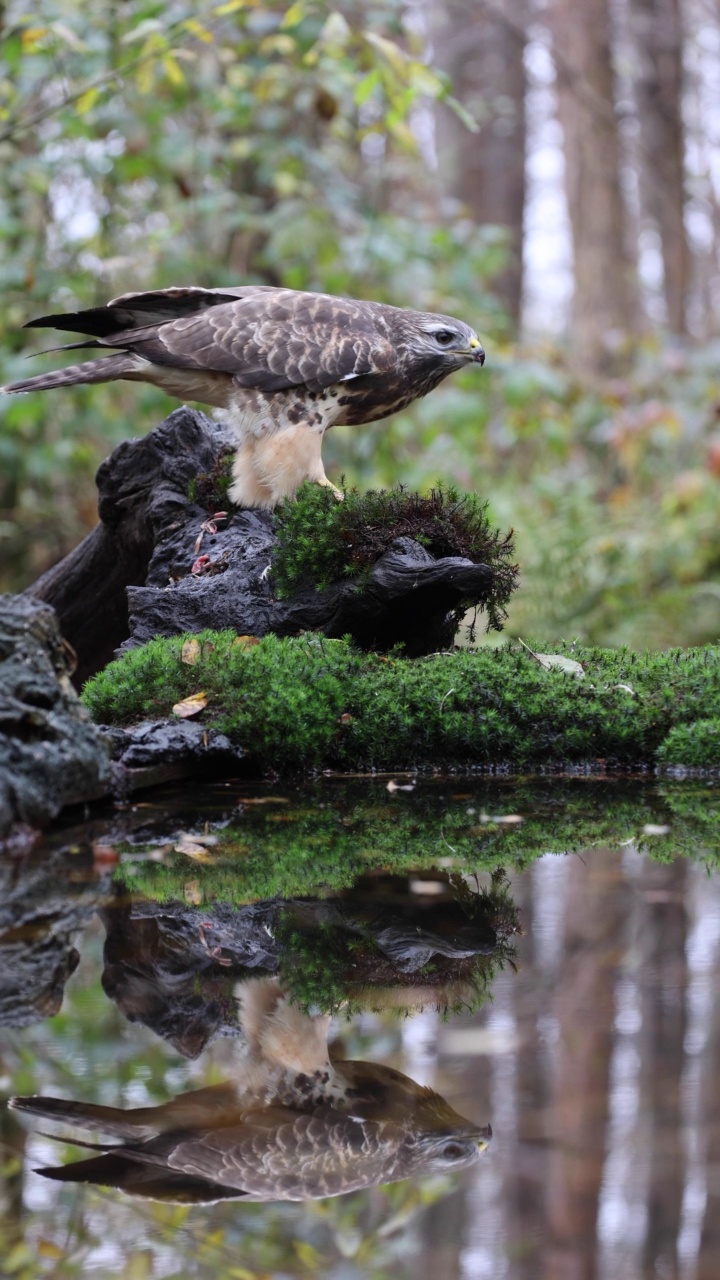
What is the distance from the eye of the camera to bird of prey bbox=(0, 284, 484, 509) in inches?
197

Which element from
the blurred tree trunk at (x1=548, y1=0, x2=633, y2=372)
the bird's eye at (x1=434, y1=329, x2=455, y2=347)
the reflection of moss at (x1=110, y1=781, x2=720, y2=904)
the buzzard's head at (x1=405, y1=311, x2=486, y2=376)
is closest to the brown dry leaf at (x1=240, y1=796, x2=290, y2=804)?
the reflection of moss at (x1=110, y1=781, x2=720, y2=904)

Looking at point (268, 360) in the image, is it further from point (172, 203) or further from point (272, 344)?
point (172, 203)

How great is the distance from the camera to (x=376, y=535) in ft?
15.0

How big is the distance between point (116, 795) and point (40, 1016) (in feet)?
5.31

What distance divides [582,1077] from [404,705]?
241 cm

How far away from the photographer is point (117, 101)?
9664 mm

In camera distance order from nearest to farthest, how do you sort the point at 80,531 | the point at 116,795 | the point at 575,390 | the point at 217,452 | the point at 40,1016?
the point at 40,1016, the point at 116,795, the point at 217,452, the point at 80,531, the point at 575,390

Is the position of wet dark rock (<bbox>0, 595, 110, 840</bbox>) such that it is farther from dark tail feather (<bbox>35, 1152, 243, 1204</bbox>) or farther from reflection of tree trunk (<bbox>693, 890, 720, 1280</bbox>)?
reflection of tree trunk (<bbox>693, 890, 720, 1280</bbox>)

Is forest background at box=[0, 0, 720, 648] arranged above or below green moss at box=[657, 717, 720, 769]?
above

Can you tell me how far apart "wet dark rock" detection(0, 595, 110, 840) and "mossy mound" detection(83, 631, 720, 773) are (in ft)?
2.19

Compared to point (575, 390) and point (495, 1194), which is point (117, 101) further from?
point (495, 1194)

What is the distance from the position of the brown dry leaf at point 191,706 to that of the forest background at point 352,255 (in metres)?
3.81

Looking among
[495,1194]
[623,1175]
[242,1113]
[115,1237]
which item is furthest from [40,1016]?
[623,1175]

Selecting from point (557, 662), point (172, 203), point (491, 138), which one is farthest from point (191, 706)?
point (491, 138)
